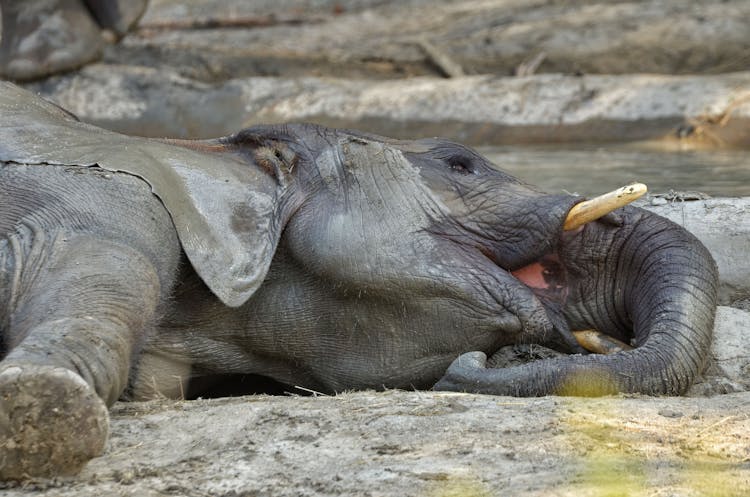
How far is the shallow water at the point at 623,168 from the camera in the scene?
8023 millimetres

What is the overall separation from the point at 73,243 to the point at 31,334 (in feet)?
1.78

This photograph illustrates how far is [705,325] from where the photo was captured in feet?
15.4

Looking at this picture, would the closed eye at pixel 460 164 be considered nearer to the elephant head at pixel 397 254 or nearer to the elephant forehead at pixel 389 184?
the elephant head at pixel 397 254

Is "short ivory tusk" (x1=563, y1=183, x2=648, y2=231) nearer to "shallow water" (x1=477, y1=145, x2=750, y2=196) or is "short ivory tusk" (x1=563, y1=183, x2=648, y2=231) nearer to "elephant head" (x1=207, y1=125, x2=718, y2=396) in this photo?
"elephant head" (x1=207, y1=125, x2=718, y2=396)

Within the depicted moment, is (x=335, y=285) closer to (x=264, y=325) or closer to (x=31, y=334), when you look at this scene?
(x=264, y=325)

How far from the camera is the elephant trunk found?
4.49 meters

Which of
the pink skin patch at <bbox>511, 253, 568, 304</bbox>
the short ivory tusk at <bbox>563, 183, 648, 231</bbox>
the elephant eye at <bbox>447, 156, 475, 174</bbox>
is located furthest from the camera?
the elephant eye at <bbox>447, 156, 475, 174</bbox>

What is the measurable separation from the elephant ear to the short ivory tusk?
1.07 metres

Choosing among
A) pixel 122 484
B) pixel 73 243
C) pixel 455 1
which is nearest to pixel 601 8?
pixel 455 1

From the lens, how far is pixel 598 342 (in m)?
4.92

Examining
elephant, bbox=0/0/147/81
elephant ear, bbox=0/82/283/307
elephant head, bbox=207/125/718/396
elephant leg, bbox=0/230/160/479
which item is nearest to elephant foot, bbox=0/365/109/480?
elephant leg, bbox=0/230/160/479

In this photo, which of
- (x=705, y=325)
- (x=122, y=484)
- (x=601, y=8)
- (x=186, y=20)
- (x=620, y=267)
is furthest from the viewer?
(x=186, y=20)

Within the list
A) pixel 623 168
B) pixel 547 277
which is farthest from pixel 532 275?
pixel 623 168

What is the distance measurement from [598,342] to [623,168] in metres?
4.41
